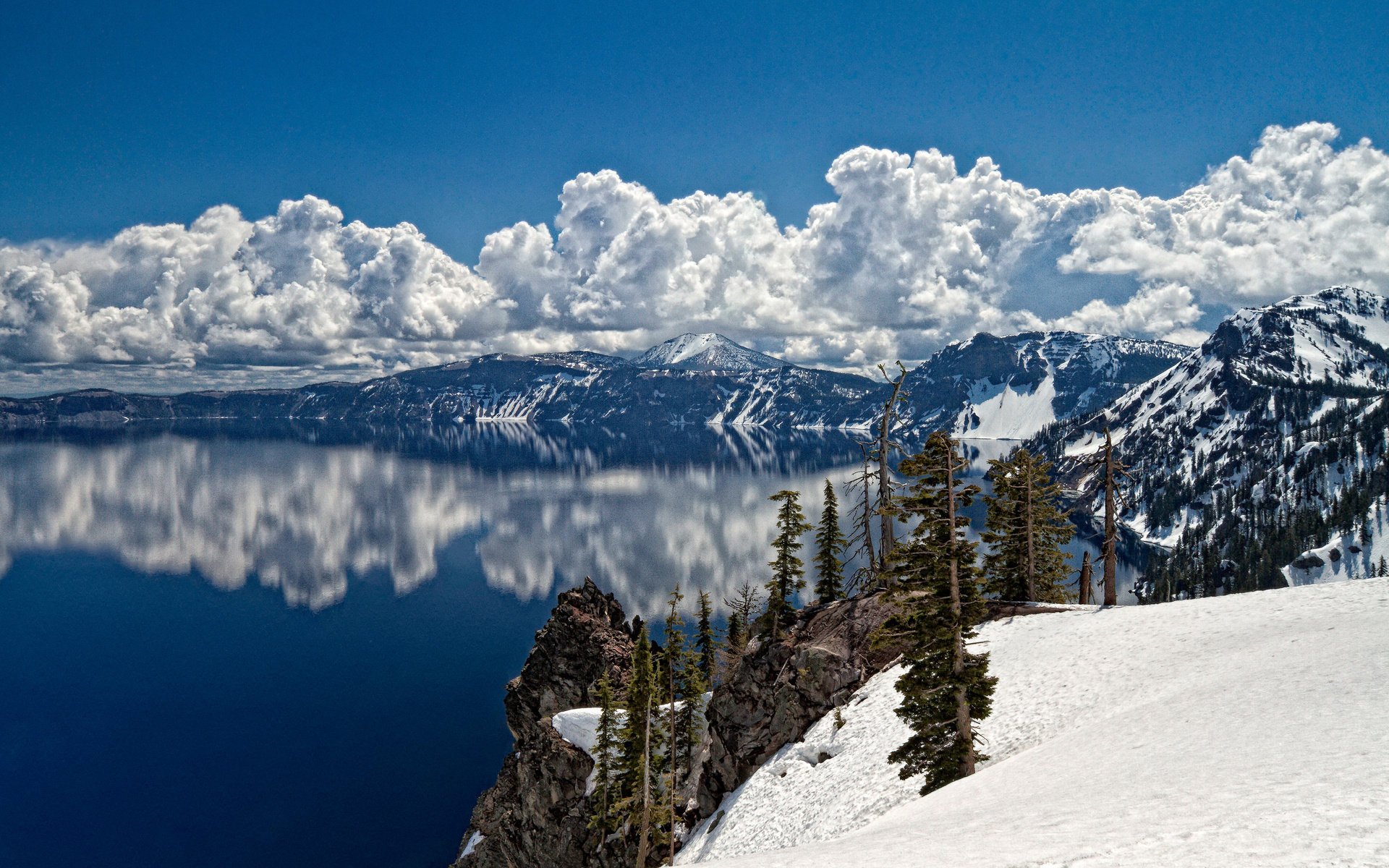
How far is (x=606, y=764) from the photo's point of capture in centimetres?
4350

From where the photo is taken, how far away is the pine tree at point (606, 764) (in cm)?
4209

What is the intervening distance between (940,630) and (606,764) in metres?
30.0

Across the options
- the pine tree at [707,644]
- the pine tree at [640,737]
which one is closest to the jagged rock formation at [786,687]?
the pine tree at [640,737]

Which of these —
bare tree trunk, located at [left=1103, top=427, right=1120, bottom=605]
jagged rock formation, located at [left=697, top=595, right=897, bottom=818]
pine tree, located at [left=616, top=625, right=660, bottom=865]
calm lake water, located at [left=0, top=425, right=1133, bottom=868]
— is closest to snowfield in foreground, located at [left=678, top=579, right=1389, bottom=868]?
jagged rock formation, located at [left=697, top=595, right=897, bottom=818]

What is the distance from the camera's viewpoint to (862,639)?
123ft

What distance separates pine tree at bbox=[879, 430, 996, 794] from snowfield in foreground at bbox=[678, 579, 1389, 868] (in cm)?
133

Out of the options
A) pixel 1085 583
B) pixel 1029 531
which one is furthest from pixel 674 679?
pixel 1085 583

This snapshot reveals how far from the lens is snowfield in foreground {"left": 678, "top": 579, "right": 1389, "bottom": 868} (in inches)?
430

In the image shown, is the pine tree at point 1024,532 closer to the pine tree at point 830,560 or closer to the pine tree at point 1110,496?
the pine tree at point 1110,496

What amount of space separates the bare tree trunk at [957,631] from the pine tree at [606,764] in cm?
2463

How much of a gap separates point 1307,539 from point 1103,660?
22349 cm

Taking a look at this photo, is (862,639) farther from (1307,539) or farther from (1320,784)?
(1307,539)

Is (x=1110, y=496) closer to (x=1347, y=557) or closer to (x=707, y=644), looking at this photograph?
(x=707, y=644)

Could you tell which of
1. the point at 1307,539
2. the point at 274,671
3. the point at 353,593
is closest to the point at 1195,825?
the point at 274,671
